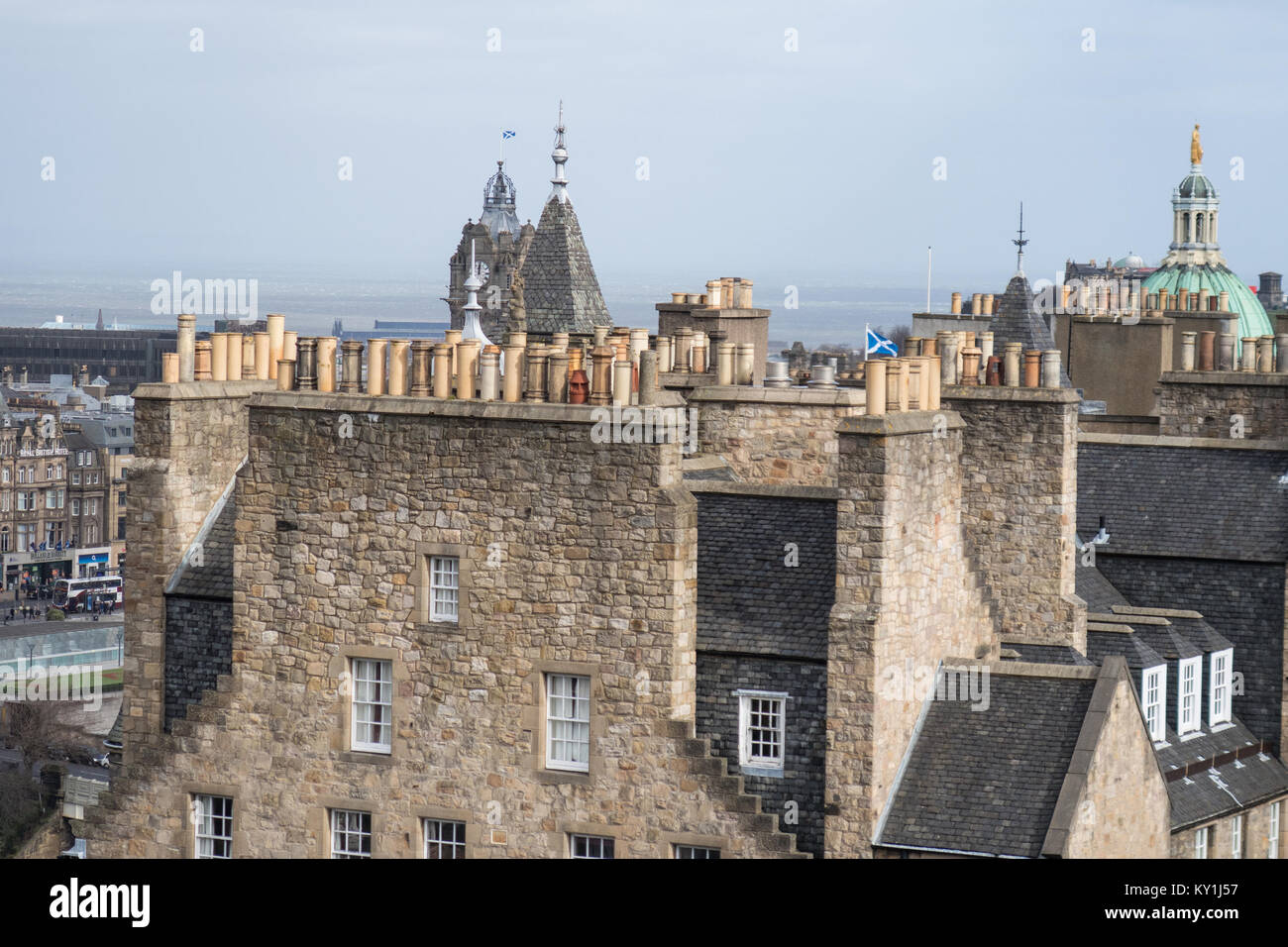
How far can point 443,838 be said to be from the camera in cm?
3025

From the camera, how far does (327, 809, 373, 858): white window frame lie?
3061 cm

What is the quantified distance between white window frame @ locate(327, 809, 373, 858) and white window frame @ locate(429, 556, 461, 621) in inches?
116

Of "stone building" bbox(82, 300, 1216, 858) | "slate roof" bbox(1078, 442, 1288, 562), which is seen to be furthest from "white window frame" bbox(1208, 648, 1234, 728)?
"stone building" bbox(82, 300, 1216, 858)

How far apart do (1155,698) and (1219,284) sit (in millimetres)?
78840

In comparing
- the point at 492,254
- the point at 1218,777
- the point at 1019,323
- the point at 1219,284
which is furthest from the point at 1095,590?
the point at 492,254

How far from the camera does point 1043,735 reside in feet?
95.8

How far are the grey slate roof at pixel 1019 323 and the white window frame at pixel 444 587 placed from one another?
19.7 m

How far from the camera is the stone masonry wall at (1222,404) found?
45062 millimetres

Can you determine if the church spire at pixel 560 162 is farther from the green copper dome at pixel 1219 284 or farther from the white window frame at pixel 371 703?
the green copper dome at pixel 1219 284

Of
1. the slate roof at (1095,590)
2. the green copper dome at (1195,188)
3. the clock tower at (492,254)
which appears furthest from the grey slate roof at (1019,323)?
the green copper dome at (1195,188)
